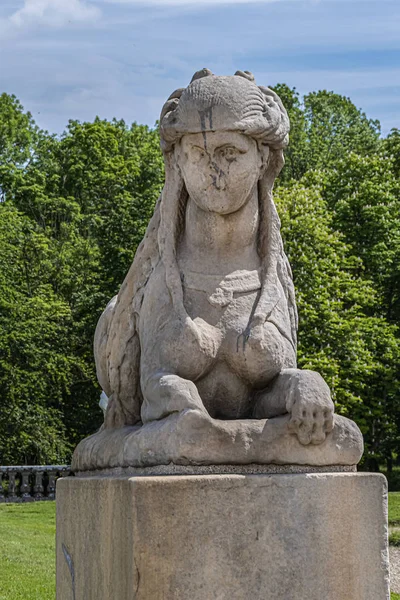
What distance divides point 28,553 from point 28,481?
1254 centimetres

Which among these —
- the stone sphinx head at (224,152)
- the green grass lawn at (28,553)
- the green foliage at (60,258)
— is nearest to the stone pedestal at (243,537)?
the stone sphinx head at (224,152)

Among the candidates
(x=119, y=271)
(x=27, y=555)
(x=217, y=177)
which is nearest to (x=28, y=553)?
(x=27, y=555)

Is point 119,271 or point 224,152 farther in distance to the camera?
point 119,271

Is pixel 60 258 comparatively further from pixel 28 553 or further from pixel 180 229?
pixel 180 229

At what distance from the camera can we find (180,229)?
6.59m

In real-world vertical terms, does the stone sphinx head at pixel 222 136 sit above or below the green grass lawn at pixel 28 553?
above

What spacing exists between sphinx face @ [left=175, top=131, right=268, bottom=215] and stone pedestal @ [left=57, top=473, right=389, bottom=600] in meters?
1.51

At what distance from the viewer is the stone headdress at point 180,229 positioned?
20.3 ft

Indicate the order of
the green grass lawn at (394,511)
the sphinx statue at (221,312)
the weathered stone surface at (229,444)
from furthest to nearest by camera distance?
the green grass lawn at (394,511)
the sphinx statue at (221,312)
the weathered stone surface at (229,444)

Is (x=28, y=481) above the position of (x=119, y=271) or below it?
below

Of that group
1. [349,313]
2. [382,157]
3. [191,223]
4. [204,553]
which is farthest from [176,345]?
[382,157]

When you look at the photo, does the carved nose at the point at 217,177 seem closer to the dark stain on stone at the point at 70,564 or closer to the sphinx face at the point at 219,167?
the sphinx face at the point at 219,167

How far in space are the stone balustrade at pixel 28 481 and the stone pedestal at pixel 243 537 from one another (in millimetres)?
21555

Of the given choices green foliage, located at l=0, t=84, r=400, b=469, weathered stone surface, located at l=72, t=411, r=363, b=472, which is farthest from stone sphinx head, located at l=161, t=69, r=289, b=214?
green foliage, located at l=0, t=84, r=400, b=469
